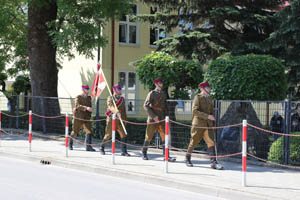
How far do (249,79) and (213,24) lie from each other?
6.53m

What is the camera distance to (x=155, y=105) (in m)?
12.0

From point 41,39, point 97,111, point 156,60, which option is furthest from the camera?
point 41,39

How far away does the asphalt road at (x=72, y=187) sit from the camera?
8062mm

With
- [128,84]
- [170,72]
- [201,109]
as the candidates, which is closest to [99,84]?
[170,72]

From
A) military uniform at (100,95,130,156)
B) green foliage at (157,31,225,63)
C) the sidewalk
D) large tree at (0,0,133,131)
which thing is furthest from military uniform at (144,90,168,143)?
green foliage at (157,31,225,63)

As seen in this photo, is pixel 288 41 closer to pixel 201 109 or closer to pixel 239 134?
pixel 239 134

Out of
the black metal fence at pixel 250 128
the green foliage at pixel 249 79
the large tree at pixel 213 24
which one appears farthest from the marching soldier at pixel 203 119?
the large tree at pixel 213 24

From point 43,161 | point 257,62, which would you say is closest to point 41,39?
point 43,161

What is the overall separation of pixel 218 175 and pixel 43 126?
10357 mm

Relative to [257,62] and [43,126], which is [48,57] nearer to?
[43,126]

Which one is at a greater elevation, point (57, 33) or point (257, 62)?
point (57, 33)

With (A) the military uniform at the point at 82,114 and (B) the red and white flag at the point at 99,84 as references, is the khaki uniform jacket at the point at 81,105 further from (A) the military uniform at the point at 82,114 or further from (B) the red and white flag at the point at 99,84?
(B) the red and white flag at the point at 99,84

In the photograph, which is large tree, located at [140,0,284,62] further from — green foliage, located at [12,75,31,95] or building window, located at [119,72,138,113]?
green foliage, located at [12,75,31,95]

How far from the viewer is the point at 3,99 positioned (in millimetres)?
Answer: 23703
